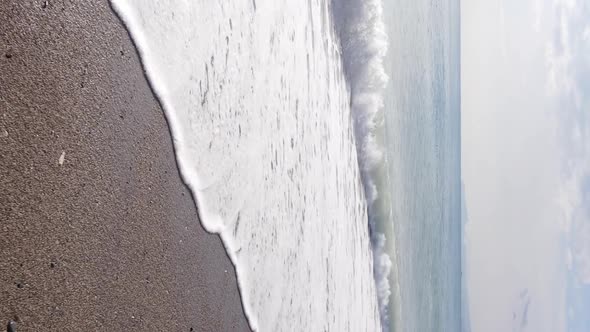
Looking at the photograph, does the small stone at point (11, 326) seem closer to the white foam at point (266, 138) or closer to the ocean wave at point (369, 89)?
the white foam at point (266, 138)

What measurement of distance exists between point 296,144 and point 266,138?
243mm

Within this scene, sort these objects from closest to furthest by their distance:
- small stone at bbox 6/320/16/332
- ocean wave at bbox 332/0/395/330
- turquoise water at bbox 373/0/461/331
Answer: small stone at bbox 6/320/16/332 → ocean wave at bbox 332/0/395/330 → turquoise water at bbox 373/0/461/331

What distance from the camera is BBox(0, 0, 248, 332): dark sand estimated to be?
60 cm

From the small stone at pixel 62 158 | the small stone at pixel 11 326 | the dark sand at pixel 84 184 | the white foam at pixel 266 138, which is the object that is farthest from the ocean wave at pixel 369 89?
the small stone at pixel 11 326

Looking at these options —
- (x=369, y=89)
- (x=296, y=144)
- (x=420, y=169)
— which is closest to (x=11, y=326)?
(x=296, y=144)

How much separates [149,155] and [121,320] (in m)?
0.23

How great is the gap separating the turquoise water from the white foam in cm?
96

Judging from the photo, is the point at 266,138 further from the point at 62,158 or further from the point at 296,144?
the point at 62,158

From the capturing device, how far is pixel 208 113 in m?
1.11

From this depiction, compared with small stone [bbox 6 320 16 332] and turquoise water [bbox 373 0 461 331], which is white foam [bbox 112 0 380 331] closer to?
small stone [bbox 6 320 16 332]

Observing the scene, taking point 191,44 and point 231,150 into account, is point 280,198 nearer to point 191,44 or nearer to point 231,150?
point 231,150

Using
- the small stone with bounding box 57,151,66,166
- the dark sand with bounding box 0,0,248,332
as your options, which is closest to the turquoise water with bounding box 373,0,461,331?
the dark sand with bounding box 0,0,248,332

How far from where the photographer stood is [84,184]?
70 cm

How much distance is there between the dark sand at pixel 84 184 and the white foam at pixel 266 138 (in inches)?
3.4
